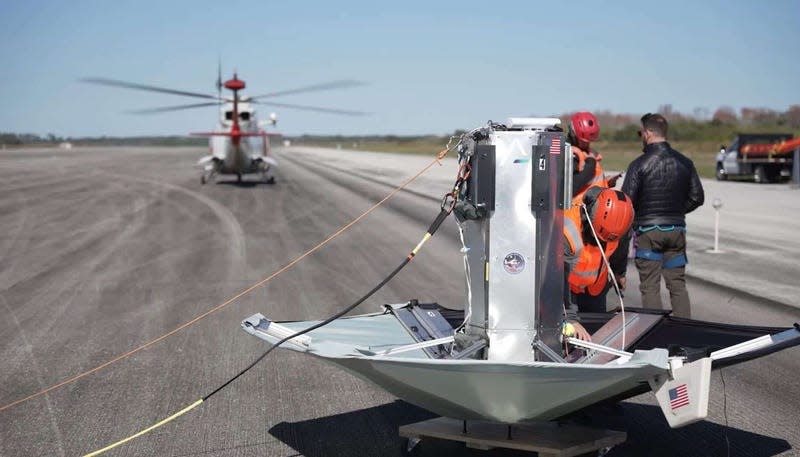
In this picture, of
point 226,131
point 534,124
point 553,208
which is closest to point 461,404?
point 553,208

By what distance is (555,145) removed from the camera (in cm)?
499

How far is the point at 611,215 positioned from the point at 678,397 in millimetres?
1693

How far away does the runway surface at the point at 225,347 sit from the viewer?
5922mm

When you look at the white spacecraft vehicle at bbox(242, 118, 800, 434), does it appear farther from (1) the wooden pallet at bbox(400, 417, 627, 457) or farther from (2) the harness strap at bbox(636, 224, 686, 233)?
(2) the harness strap at bbox(636, 224, 686, 233)

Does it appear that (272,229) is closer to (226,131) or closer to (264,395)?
(264,395)

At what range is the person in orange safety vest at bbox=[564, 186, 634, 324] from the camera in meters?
5.64

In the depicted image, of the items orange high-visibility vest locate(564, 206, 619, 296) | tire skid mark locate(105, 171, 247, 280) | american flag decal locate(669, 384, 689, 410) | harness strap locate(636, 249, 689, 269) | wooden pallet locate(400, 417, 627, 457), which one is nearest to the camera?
american flag decal locate(669, 384, 689, 410)

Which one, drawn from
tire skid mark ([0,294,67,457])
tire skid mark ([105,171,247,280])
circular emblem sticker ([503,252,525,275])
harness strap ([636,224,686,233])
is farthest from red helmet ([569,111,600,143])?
tire skid mark ([105,171,247,280])

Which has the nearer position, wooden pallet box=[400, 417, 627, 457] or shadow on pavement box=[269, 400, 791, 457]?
wooden pallet box=[400, 417, 627, 457]

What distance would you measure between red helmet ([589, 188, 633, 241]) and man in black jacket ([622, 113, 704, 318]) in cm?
187

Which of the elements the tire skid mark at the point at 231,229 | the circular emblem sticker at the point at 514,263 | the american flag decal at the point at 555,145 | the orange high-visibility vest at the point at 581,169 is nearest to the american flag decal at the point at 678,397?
the circular emblem sticker at the point at 514,263

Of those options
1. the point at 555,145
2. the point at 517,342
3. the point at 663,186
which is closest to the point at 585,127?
the point at 663,186

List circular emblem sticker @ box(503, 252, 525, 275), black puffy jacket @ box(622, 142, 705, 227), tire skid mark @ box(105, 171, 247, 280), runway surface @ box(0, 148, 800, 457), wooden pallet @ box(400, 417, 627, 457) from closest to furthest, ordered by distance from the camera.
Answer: wooden pallet @ box(400, 417, 627, 457)
circular emblem sticker @ box(503, 252, 525, 275)
runway surface @ box(0, 148, 800, 457)
black puffy jacket @ box(622, 142, 705, 227)
tire skid mark @ box(105, 171, 247, 280)

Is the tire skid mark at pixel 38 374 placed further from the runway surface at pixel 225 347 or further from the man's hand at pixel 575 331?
the man's hand at pixel 575 331
